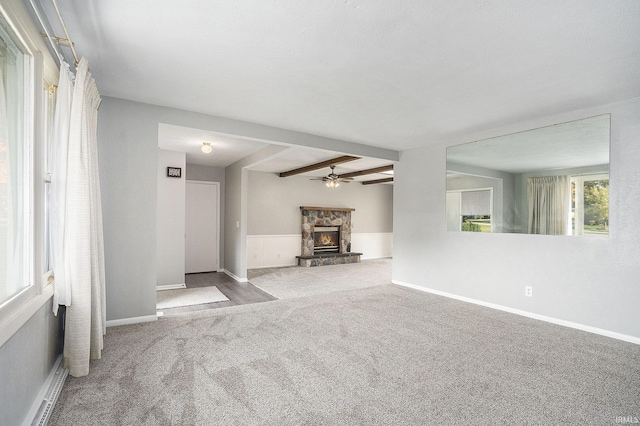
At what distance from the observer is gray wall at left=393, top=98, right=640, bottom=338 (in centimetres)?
314

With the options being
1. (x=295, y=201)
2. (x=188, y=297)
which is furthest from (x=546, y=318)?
(x=295, y=201)

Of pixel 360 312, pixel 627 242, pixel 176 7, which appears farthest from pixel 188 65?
pixel 627 242

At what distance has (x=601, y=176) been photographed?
10.8ft

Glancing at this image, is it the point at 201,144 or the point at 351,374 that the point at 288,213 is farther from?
the point at 351,374

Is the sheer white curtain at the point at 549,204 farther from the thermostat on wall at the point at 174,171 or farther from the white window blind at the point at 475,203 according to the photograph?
the thermostat on wall at the point at 174,171

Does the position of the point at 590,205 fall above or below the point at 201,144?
below

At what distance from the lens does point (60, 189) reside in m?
2.17

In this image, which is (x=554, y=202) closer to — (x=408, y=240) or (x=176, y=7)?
(x=408, y=240)

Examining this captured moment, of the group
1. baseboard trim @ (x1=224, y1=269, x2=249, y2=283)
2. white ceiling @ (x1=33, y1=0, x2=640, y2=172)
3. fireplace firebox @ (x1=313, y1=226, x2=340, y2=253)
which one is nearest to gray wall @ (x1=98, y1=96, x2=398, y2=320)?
white ceiling @ (x1=33, y1=0, x2=640, y2=172)

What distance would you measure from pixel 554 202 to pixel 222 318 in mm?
4019

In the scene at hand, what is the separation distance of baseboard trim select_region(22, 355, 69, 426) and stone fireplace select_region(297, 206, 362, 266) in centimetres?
590

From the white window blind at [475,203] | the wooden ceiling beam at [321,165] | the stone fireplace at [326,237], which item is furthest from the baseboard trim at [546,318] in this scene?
the stone fireplace at [326,237]

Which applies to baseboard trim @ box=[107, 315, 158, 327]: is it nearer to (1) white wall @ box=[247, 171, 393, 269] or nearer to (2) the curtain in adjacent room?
(2) the curtain in adjacent room

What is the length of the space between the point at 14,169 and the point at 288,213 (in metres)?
6.57
